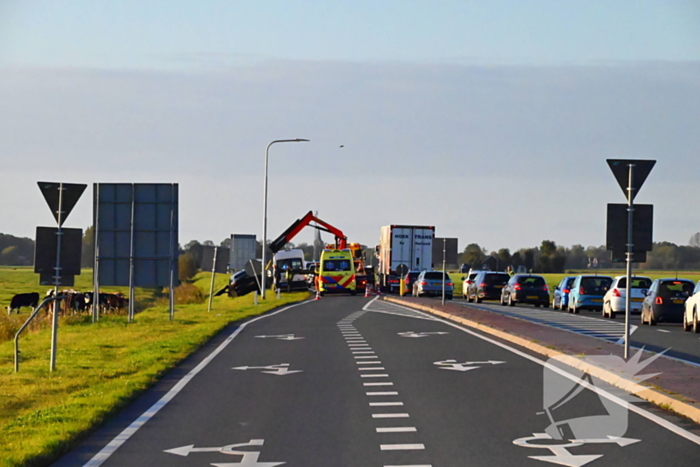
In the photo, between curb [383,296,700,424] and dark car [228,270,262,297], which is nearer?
curb [383,296,700,424]

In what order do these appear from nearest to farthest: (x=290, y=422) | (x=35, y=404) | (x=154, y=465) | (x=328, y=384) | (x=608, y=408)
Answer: (x=154, y=465) → (x=290, y=422) → (x=608, y=408) → (x=35, y=404) → (x=328, y=384)

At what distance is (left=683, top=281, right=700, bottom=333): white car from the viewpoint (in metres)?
26.0

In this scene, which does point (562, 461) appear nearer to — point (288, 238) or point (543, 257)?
point (288, 238)

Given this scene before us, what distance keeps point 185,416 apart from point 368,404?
2234 mm

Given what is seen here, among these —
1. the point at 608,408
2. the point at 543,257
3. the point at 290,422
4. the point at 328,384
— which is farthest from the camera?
the point at 543,257

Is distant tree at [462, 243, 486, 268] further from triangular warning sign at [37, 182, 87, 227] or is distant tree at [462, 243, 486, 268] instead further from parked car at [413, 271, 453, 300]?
triangular warning sign at [37, 182, 87, 227]

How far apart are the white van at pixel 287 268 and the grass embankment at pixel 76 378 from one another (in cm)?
3462

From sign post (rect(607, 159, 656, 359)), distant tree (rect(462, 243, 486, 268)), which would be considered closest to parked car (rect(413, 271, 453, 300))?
sign post (rect(607, 159, 656, 359))

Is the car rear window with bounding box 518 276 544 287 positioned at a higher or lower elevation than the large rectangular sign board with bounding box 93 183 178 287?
lower

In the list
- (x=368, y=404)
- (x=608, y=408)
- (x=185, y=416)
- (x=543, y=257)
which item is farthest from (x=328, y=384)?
(x=543, y=257)

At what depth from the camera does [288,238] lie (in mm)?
61312

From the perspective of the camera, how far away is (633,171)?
16594 millimetres

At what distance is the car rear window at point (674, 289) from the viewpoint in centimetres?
2962

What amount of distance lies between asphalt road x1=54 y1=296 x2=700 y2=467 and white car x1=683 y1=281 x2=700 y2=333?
928cm
